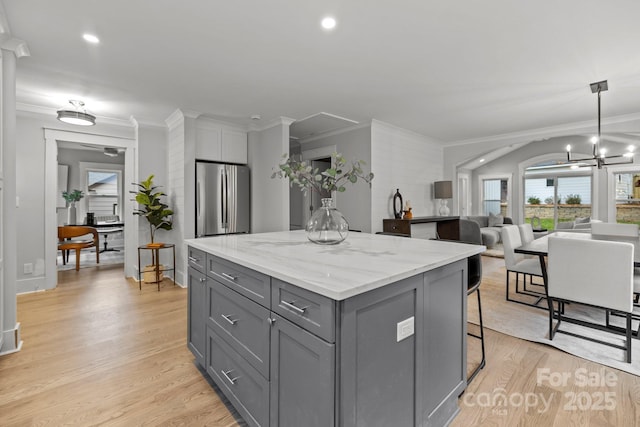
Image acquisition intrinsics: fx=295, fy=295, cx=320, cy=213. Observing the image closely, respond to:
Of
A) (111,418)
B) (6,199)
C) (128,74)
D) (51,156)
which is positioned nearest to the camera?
(111,418)

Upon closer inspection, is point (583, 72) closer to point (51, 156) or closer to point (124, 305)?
point (124, 305)

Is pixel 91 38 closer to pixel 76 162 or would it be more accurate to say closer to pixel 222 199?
pixel 222 199

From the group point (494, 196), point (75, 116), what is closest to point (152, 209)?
point (75, 116)

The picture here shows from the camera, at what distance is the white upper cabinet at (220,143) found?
438 cm

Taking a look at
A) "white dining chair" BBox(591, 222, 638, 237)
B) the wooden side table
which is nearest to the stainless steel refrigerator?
the wooden side table

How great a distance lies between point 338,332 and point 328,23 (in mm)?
2136

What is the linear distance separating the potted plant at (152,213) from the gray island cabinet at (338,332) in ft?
9.21

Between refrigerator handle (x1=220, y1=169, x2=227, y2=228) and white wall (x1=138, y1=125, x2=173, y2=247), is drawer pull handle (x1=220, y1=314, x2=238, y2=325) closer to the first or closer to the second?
refrigerator handle (x1=220, y1=169, x2=227, y2=228)

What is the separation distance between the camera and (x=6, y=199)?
226cm

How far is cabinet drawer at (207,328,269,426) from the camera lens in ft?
4.48

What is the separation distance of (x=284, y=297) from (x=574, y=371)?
223 cm

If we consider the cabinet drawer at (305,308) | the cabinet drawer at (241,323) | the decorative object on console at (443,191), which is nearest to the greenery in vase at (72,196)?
the cabinet drawer at (241,323)

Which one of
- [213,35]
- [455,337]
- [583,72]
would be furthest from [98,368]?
[583,72]

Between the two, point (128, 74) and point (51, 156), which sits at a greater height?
point (128, 74)
